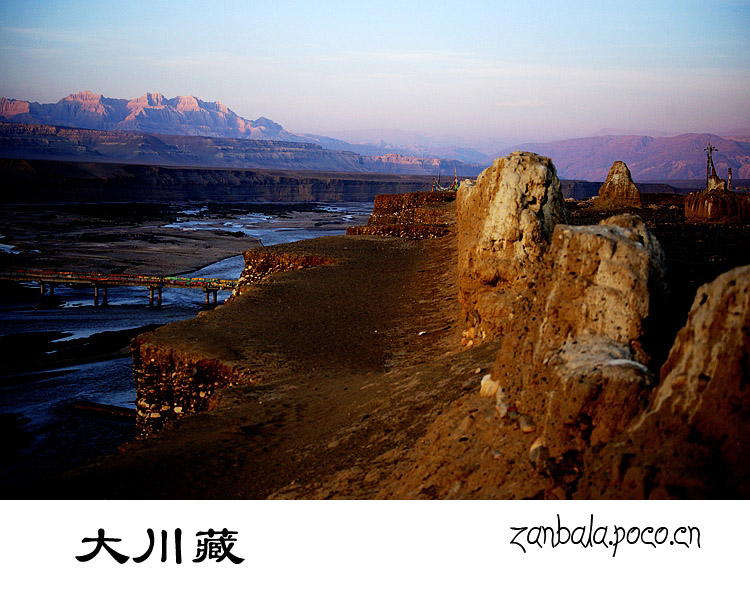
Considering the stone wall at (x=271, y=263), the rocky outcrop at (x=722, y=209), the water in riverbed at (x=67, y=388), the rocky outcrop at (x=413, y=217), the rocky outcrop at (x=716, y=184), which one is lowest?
the water in riverbed at (x=67, y=388)

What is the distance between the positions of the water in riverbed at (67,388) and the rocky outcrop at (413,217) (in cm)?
858

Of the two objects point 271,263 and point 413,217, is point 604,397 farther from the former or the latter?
point 413,217

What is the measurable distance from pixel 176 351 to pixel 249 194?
5231 inches

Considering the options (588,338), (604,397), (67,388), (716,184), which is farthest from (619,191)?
(604,397)

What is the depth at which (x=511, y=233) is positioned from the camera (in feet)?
32.3

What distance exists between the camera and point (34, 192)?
327 feet

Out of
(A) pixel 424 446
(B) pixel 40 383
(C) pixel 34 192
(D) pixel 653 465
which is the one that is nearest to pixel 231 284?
(B) pixel 40 383


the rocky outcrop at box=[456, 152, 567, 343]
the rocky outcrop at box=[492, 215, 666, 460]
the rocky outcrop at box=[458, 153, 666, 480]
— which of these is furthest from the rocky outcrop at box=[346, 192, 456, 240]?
the rocky outcrop at box=[492, 215, 666, 460]

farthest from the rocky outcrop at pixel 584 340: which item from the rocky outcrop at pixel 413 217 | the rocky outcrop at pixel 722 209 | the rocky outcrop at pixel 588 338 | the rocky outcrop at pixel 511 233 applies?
the rocky outcrop at pixel 413 217

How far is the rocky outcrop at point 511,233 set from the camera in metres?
9.71

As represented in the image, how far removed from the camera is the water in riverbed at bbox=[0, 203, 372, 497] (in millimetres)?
15070

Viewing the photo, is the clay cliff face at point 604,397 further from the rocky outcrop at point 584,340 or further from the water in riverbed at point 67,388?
the water in riverbed at point 67,388

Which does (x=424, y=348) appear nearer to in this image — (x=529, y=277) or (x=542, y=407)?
(x=529, y=277)

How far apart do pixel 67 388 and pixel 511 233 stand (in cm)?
1434
